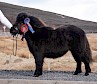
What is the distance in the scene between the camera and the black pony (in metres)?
10.9

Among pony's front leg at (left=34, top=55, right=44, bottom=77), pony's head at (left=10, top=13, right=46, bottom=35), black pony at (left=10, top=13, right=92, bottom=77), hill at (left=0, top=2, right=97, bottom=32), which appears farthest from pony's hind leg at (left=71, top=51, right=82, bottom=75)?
hill at (left=0, top=2, right=97, bottom=32)

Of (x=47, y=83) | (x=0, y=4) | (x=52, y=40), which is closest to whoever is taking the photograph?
(x=47, y=83)

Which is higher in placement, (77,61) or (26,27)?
(26,27)

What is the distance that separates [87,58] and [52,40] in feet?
3.43

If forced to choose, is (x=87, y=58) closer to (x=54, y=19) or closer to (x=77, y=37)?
(x=77, y=37)

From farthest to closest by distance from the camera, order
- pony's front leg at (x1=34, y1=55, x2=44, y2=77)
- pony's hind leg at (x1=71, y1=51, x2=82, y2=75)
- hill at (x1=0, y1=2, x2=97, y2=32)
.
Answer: hill at (x1=0, y1=2, x2=97, y2=32) → pony's hind leg at (x1=71, y1=51, x2=82, y2=75) → pony's front leg at (x1=34, y1=55, x2=44, y2=77)

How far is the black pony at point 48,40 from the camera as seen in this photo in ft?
35.8

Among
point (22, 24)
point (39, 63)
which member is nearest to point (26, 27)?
point (22, 24)

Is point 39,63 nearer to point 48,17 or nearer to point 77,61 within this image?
point 77,61

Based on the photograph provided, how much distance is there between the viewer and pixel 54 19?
81562 mm

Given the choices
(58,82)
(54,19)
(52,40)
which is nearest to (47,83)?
(58,82)

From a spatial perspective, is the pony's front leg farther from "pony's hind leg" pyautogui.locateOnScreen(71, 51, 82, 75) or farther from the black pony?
"pony's hind leg" pyautogui.locateOnScreen(71, 51, 82, 75)

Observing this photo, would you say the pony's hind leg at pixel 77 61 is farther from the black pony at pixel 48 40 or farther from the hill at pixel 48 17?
the hill at pixel 48 17

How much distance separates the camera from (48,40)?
35.8 feet
